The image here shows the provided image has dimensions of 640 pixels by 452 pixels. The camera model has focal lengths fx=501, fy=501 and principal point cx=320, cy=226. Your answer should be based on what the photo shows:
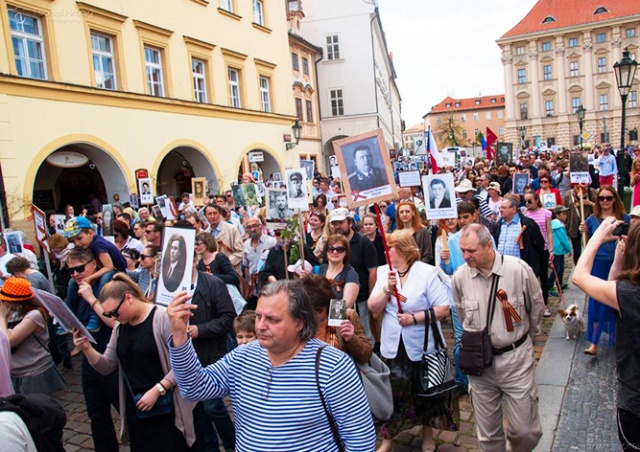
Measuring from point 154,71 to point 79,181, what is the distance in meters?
4.93

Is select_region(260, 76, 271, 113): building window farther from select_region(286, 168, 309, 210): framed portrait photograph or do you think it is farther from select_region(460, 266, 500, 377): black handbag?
select_region(460, 266, 500, 377): black handbag

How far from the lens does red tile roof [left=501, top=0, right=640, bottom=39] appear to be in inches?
2840

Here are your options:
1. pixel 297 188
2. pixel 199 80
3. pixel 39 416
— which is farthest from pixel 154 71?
pixel 39 416

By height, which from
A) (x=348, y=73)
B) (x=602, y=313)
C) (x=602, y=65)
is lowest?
(x=602, y=313)

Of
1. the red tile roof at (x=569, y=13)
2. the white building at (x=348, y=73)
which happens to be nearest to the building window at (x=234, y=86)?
the white building at (x=348, y=73)

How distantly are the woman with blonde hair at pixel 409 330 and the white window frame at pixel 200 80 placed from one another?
1775 centimetres

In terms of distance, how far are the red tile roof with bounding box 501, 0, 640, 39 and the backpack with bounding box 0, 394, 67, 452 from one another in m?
85.0

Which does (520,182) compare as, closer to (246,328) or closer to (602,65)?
(246,328)

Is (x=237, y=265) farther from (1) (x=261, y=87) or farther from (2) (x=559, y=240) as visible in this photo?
(1) (x=261, y=87)

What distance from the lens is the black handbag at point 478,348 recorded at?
3469 millimetres

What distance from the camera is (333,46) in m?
39.8

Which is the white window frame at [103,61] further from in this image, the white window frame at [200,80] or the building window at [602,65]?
the building window at [602,65]

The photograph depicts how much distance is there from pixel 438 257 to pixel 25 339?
187 inches

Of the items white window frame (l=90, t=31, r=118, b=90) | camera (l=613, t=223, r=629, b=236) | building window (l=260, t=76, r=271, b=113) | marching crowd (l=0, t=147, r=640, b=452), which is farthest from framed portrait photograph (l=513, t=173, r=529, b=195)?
building window (l=260, t=76, r=271, b=113)
